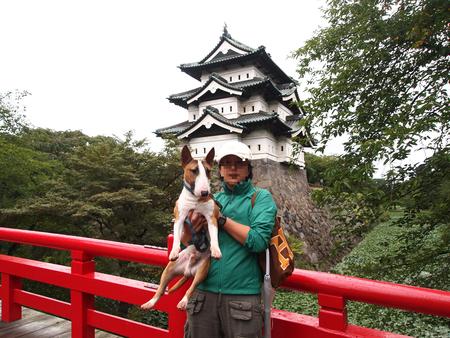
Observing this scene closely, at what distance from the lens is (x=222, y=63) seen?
20.7 m

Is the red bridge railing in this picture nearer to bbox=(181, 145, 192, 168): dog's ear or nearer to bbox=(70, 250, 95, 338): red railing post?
bbox=(70, 250, 95, 338): red railing post

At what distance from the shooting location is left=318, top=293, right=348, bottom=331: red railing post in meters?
1.56

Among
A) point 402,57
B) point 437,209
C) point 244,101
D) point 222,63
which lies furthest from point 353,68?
point 222,63

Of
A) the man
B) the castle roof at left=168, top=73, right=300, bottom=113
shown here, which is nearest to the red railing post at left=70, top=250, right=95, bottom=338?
the man

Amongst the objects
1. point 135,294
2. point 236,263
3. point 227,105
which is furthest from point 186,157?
point 227,105

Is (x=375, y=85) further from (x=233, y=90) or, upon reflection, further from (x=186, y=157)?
(x=233, y=90)

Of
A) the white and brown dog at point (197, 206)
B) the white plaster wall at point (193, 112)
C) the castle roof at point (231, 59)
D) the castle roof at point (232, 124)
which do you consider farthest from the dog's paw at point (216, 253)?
the white plaster wall at point (193, 112)

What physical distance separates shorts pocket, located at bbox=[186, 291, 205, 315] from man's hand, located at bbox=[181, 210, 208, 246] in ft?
0.99

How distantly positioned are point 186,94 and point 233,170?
67.2 feet

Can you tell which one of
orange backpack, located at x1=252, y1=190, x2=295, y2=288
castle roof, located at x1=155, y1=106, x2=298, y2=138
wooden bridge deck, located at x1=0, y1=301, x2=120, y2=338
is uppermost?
castle roof, located at x1=155, y1=106, x2=298, y2=138

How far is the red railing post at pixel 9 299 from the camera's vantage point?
10.3 ft

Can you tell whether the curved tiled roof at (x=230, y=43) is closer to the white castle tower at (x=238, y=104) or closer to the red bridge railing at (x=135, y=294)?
the white castle tower at (x=238, y=104)

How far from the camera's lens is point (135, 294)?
2223mm

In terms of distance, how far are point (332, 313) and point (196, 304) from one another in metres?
0.68
